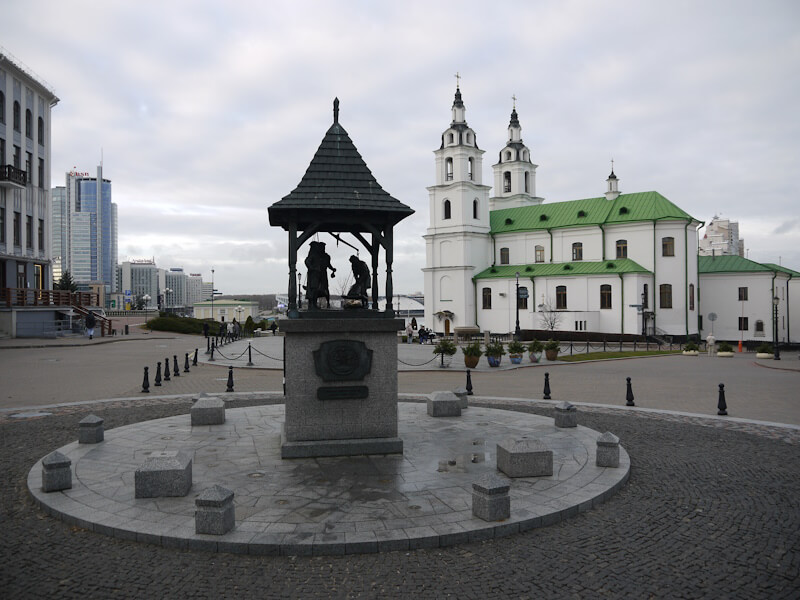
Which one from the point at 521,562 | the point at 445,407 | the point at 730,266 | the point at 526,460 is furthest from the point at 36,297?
the point at 730,266

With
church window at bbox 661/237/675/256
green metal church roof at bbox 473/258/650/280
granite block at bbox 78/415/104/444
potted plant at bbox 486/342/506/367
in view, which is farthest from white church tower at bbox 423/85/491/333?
granite block at bbox 78/415/104/444

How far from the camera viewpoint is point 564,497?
7723 mm

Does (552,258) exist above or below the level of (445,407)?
above

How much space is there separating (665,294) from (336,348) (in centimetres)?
5328

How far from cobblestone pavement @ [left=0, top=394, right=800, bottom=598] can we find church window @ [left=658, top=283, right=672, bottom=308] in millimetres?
50887

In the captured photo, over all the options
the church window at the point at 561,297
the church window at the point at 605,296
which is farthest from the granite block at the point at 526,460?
the church window at the point at 561,297

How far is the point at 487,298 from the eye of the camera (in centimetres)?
6456

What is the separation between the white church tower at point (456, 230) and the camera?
64750mm

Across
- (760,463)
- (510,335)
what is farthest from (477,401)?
(510,335)

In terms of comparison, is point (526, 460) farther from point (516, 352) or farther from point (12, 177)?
point (12, 177)

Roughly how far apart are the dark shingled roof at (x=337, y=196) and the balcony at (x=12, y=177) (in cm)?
3911

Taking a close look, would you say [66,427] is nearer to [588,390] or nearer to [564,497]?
[564,497]

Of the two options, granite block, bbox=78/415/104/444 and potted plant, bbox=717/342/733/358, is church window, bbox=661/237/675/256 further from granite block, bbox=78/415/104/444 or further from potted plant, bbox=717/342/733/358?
granite block, bbox=78/415/104/444

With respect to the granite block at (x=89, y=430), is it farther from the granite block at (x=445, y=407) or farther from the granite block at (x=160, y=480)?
the granite block at (x=445, y=407)
